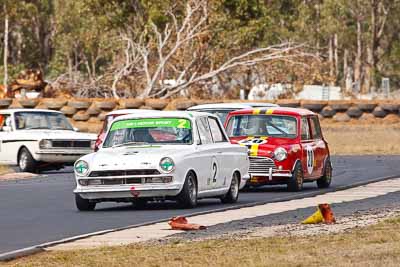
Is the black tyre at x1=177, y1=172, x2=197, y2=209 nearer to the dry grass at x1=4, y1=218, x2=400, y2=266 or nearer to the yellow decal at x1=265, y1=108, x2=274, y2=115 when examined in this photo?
the dry grass at x1=4, y1=218, x2=400, y2=266

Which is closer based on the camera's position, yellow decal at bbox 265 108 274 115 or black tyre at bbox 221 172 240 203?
black tyre at bbox 221 172 240 203

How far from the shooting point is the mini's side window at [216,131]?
20.2 m

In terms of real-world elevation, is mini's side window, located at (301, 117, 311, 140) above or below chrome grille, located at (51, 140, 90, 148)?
above

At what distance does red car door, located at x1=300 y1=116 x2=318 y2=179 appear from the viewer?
77.0 ft

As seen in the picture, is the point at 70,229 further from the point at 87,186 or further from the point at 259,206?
the point at 259,206

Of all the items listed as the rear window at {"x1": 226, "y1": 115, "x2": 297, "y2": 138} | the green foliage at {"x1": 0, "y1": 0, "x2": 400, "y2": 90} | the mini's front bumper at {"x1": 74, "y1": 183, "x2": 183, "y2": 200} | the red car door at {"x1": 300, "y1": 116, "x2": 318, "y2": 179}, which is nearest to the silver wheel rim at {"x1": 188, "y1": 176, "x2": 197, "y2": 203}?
the mini's front bumper at {"x1": 74, "y1": 183, "x2": 183, "y2": 200}

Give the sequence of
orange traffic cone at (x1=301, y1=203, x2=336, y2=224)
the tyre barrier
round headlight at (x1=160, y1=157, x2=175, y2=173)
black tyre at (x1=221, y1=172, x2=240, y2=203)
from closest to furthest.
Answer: orange traffic cone at (x1=301, y1=203, x2=336, y2=224)
round headlight at (x1=160, y1=157, x2=175, y2=173)
black tyre at (x1=221, y1=172, x2=240, y2=203)
the tyre barrier

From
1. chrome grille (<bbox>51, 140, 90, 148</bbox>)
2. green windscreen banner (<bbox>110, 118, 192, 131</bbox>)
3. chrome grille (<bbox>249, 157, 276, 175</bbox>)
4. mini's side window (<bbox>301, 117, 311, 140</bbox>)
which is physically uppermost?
green windscreen banner (<bbox>110, 118, 192, 131</bbox>)

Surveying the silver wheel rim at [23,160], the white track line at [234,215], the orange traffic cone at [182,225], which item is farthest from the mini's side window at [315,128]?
the orange traffic cone at [182,225]

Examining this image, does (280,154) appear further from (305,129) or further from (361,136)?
(361,136)

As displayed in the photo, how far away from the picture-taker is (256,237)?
14031 millimetres

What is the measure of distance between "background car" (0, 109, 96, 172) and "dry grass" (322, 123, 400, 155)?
11743 millimetres

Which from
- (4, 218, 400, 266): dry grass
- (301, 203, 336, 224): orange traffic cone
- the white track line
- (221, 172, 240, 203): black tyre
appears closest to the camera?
(4, 218, 400, 266): dry grass

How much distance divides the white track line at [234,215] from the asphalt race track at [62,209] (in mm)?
513
